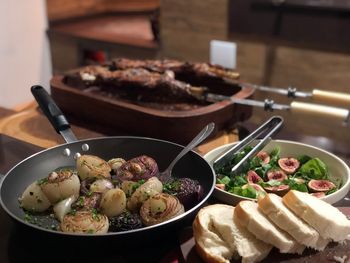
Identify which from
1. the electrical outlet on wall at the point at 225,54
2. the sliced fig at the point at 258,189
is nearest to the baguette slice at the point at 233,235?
the sliced fig at the point at 258,189

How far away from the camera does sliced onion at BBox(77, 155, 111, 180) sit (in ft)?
3.26

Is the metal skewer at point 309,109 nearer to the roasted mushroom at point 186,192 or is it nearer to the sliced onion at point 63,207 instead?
the roasted mushroom at point 186,192

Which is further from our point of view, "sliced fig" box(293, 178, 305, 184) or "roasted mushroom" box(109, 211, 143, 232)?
"sliced fig" box(293, 178, 305, 184)

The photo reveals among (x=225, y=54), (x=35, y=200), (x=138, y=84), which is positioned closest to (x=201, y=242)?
(x=35, y=200)

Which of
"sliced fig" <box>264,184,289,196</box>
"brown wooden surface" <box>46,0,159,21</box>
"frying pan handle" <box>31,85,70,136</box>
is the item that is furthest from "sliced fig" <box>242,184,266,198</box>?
"brown wooden surface" <box>46,0,159,21</box>

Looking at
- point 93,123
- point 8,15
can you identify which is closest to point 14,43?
point 8,15

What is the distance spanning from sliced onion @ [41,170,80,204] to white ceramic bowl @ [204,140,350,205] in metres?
0.30

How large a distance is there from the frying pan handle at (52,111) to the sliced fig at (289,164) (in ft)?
1.79

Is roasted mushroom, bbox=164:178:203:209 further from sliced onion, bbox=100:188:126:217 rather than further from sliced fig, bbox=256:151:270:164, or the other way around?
sliced fig, bbox=256:151:270:164

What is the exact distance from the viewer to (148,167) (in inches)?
39.7

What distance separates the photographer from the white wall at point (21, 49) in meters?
2.63

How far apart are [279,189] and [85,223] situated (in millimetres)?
439

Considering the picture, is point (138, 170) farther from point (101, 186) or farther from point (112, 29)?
point (112, 29)

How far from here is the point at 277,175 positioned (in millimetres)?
1116
